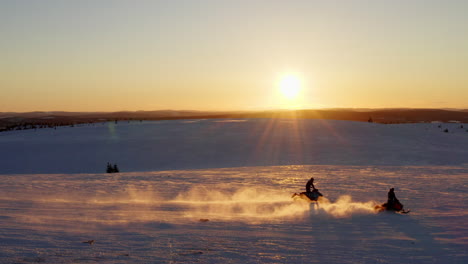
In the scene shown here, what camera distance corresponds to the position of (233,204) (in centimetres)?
1248

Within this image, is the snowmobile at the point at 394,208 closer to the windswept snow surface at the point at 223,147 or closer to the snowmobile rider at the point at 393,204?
the snowmobile rider at the point at 393,204

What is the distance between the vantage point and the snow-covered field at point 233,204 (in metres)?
7.81

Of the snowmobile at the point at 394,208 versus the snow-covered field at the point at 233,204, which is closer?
the snow-covered field at the point at 233,204

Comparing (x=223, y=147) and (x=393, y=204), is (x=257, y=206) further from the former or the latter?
(x=223, y=147)

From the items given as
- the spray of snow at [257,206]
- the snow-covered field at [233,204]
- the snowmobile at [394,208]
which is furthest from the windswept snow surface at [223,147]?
the snowmobile at [394,208]

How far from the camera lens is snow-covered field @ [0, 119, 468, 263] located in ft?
25.6

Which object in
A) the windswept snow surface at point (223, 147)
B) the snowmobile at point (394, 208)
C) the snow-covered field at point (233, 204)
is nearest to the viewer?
the snow-covered field at point (233, 204)

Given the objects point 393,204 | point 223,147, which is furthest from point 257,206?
point 223,147

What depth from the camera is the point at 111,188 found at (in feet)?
50.4

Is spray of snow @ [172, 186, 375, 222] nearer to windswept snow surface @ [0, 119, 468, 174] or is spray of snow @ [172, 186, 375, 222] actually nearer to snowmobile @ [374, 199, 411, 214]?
snowmobile @ [374, 199, 411, 214]

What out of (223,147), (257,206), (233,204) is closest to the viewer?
(257,206)

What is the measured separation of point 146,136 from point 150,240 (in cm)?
2501

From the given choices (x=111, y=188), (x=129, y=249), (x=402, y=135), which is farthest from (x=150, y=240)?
(x=402, y=135)

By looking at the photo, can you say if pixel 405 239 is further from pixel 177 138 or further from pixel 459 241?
pixel 177 138
